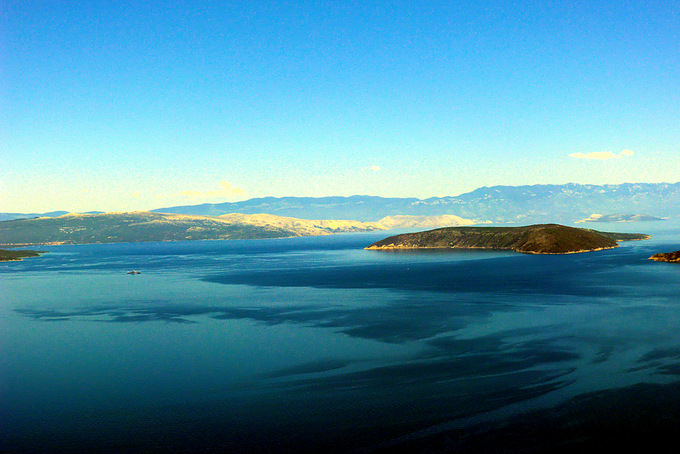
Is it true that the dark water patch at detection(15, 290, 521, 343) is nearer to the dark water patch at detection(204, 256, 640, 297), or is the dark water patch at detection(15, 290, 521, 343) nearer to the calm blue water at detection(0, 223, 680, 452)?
the calm blue water at detection(0, 223, 680, 452)

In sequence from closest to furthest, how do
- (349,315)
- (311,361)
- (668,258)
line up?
(311,361)
(349,315)
(668,258)

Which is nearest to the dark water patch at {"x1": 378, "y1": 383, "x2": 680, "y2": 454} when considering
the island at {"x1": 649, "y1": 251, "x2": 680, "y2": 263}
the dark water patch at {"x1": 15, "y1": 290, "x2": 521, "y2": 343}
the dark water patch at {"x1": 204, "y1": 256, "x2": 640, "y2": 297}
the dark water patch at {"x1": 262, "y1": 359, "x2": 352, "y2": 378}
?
the dark water patch at {"x1": 262, "y1": 359, "x2": 352, "y2": 378}

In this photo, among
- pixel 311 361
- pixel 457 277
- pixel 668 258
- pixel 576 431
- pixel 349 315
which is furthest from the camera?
pixel 668 258

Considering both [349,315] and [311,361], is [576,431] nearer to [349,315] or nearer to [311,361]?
[311,361]

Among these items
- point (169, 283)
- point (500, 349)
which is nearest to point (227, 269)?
point (169, 283)

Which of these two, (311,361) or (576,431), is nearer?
(576,431)

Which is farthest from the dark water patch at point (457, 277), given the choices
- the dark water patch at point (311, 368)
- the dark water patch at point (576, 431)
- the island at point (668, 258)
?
the dark water patch at point (576, 431)

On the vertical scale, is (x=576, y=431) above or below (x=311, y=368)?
below

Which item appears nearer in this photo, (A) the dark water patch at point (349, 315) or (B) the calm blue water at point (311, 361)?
(B) the calm blue water at point (311, 361)

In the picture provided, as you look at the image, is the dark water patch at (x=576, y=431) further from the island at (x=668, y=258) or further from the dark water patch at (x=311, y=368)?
the island at (x=668, y=258)

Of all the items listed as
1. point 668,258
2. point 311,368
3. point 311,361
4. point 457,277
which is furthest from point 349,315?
point 668,258
